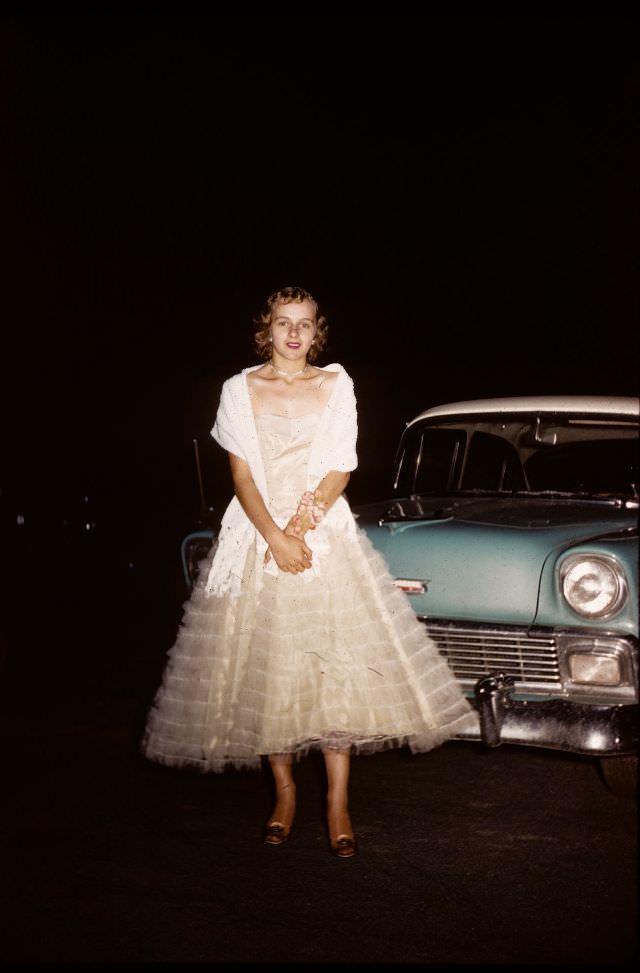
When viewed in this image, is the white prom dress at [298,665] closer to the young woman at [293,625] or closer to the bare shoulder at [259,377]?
the young woman at [293,625]

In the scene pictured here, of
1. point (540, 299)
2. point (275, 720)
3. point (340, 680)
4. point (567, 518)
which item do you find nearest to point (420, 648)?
point (340, 680)

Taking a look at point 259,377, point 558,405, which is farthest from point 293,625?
point 558,405

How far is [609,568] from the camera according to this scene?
362 cm

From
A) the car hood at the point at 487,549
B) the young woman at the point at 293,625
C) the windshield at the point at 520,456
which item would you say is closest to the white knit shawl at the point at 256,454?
the young woman at the point at 293,625

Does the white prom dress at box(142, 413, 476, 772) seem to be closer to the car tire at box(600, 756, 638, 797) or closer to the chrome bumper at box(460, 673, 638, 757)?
the chrome bumper at box(460, 673, 638, 757)

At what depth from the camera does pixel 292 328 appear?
137 inches

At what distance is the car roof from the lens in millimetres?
4703

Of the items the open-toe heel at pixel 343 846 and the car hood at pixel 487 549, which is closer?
the open-toe heel at pixel 343 846

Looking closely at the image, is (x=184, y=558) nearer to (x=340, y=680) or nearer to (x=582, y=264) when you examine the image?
(x=340, y=680)

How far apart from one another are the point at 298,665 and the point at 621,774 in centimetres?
144

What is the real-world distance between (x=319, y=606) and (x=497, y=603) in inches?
32.9

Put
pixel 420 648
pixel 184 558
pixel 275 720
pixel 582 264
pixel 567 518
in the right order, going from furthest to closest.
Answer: pixel 582 264 → pixel 184 558 → pixel 567 518 → pixel 420 648 → pixel 275 720

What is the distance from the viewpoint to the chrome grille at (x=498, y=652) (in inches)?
146

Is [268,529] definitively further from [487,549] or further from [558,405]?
[558,405]
